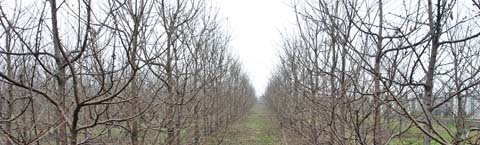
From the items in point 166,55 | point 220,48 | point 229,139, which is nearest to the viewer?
point 166,55

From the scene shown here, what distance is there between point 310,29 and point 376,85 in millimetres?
4296

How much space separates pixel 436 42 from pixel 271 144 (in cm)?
1262

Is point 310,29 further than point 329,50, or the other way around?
point 310,29

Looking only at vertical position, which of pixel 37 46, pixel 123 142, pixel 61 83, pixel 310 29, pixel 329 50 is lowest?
pixel 123 142

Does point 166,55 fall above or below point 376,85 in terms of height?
above

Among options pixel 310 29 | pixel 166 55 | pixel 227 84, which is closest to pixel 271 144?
pixel 227 84

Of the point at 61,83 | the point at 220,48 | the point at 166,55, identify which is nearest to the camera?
the point at 61,83

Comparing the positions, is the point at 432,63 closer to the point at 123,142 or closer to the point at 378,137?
the point at 378,137

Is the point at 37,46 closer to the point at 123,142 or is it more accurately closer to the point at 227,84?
the point at 123,142

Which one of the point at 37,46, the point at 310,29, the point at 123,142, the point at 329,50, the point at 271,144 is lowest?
the point at 271,144

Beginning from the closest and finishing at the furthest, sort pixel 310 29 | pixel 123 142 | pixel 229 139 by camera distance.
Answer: pixel 123 142 → pixel 310 29 → pixel 229 139

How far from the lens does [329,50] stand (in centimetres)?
676

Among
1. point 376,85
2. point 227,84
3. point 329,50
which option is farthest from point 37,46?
point 227,84

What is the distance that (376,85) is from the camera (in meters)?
3.53
